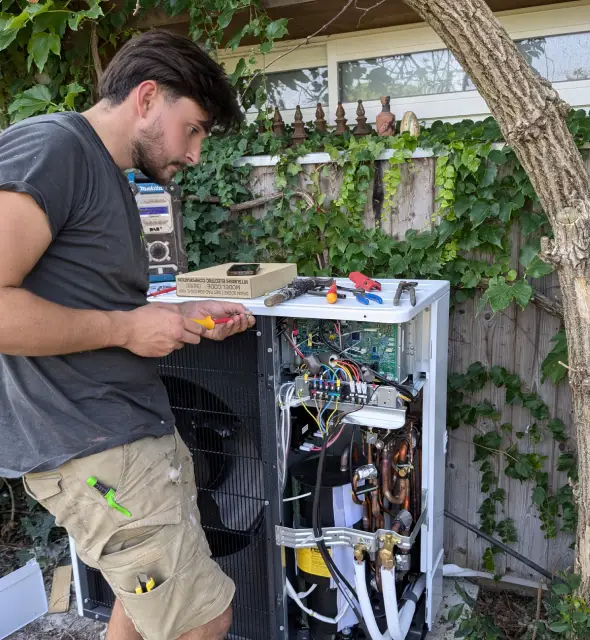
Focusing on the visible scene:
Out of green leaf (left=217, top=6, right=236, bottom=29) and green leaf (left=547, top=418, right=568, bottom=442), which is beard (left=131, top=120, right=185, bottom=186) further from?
green leaf (left=547, top=418, right=568, bottom=442)

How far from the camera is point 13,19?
2.42 metres

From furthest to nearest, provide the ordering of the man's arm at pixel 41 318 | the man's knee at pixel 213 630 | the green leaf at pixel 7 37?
the green leaf at pixel 7 37 < the man's knee at pixel 213 630 < the man's arm at pixel 41 318

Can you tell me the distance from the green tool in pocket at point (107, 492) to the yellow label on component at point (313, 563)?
0.77 metres

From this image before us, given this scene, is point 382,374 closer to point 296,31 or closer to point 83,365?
point 83,365

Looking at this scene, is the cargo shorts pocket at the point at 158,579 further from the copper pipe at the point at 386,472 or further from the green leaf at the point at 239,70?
the green leaf at the point at 239,70

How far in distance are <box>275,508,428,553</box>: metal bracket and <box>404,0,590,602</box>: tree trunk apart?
68 centimetres

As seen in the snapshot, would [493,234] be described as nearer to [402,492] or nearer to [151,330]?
[402,492]

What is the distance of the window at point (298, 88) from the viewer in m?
3.17

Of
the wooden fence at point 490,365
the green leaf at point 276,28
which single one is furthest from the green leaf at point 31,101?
the wooden fence at point 490,365

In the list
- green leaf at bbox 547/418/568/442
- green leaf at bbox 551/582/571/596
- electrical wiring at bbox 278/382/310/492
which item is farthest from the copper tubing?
green leaf at bbox 547/418/568/442

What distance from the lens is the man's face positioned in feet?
4.16

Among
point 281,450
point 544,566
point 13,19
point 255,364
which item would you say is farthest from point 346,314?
point 13,19

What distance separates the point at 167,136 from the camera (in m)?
1.29

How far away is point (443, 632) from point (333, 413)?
3.41ft
